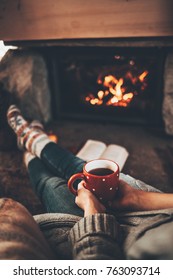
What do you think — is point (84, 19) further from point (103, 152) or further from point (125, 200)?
point (125, 200)

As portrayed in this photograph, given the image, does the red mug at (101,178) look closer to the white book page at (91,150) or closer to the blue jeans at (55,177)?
the blue jeans at (55,177)

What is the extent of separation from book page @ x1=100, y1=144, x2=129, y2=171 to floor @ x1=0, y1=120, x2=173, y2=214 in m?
0.06

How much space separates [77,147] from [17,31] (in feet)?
3.50

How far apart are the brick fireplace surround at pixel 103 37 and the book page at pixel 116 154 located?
0.06m

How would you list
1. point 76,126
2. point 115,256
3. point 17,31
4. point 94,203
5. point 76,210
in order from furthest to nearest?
point 76,126, point 17,31, point 76,210, point 94,203, point 115,256

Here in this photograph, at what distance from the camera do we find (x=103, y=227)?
837mm

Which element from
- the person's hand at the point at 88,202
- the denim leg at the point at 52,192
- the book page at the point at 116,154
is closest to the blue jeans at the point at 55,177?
the denim leg at the point at 52,192

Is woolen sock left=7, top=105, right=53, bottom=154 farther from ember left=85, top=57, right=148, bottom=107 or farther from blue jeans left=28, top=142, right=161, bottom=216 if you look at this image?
ember left=85, top=57, right=148, bottom=107

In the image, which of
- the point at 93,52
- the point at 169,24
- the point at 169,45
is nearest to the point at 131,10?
the point at 169,24

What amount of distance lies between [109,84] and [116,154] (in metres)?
0.80

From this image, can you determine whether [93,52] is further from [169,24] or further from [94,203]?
[94,203]

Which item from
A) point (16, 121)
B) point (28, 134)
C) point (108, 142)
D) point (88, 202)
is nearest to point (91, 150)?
point (108, 142)

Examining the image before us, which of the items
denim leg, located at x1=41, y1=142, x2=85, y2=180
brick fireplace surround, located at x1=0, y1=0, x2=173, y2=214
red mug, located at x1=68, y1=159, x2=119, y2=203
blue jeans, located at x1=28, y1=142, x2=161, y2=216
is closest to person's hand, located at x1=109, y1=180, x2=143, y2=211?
red mug, located at x1=68, y1=159, x2=119, y2=203

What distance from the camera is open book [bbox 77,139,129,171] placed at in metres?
2.04
